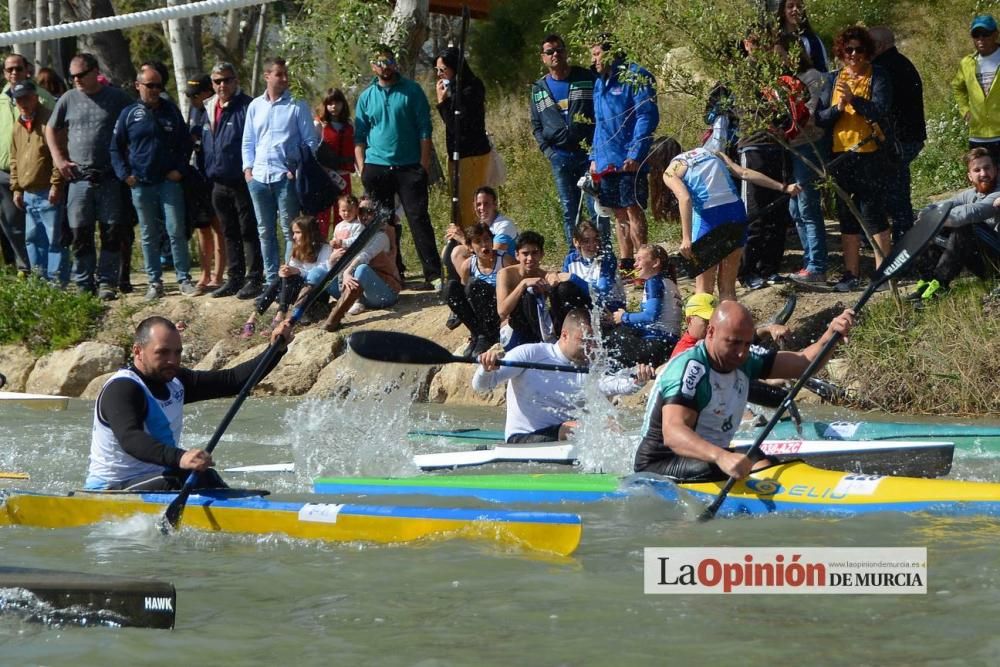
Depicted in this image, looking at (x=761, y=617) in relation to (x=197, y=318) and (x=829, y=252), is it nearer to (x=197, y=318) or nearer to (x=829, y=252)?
(x=829, y=252)

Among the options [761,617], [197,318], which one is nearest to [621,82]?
[197,318]

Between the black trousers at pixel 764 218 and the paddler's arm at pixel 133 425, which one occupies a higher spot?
the black trousers at pixel 764 218

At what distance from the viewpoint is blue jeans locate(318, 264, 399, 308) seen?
12.3m

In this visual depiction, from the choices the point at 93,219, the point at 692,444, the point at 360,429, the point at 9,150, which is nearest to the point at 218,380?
the point at 360,429

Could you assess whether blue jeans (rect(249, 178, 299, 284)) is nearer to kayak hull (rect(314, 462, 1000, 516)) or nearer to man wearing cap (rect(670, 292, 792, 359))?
man wearing cap (rect(670, 292, 792, 359))

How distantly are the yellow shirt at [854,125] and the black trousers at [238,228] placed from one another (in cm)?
511

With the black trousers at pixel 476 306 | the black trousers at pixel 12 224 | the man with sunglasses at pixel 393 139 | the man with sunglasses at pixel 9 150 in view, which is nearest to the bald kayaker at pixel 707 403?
the black trousers at pixel 476 306

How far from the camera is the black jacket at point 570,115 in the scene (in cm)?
1148

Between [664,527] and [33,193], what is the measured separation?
8441mm

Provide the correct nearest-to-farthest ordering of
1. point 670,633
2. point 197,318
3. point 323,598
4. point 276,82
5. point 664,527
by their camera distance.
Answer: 1. point 670,633
2. point 323,598
3. point 664,527
4. point 276,82
5. point 197,318

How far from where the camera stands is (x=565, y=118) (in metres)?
A: 11.6

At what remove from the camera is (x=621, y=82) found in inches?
432

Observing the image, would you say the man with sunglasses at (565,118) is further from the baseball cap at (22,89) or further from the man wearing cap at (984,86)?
the baseball cap at (22,89)

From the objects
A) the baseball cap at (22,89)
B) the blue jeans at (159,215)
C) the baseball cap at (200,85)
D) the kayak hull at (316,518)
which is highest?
the baseball cap at (200,85)
